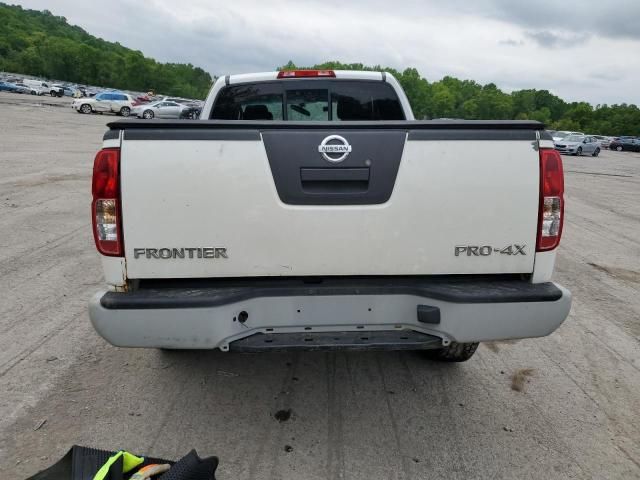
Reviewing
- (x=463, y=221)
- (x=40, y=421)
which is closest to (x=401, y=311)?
(x=463, y=221)

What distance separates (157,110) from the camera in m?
39.1

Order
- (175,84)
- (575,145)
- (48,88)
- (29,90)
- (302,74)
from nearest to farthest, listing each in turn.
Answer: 1. (302,74)
2. (575,145)
3. (29,90)
4. (48,88)
5. (175,84)

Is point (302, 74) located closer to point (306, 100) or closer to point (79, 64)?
point (306, 100)

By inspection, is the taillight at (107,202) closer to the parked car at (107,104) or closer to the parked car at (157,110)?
the parked car at (157,110)

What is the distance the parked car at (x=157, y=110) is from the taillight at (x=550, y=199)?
38360 mm

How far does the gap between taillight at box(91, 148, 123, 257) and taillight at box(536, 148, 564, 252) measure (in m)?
2.19

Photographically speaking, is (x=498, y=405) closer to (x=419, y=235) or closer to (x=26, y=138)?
(x=419, y=235)

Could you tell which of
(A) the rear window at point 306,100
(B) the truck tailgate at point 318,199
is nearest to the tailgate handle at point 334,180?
(B) the truck tailgate at point 318,199

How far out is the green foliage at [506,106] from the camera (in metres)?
105

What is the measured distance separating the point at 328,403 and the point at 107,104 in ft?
140

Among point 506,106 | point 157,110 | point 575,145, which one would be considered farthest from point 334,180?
point 506,106

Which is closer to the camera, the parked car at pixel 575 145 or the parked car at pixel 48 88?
the parked car at pixel 575 145

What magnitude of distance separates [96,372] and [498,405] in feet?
9.30

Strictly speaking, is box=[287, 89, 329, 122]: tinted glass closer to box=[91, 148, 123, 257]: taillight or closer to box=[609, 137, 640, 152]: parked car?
box=[91, 148, 123, 257]: taillight
